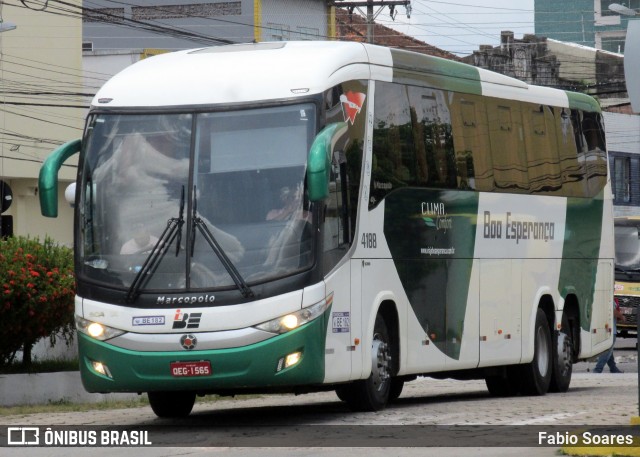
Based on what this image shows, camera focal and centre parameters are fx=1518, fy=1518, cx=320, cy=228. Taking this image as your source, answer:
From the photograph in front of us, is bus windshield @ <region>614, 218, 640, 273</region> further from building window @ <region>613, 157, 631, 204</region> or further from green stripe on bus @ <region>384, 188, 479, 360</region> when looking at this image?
building window @ <region>613, 157, 631, 204</region>

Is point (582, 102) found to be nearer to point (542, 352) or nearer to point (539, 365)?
point (542, 352)

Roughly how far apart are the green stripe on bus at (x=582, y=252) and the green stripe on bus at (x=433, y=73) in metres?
3.23

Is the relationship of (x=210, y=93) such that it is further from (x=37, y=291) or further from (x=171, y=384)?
(x=37, y=291)

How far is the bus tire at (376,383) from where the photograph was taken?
50.2 feet

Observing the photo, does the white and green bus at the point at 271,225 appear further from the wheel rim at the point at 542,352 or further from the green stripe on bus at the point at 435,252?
the wheel rim at the point at 542,352

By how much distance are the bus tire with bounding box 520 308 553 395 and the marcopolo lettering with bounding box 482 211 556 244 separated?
3.35ft

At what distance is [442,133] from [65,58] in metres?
31.9

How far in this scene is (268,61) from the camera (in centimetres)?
1473

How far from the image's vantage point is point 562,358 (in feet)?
68.6

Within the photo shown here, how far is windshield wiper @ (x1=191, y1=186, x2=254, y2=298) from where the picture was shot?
44.6 ft

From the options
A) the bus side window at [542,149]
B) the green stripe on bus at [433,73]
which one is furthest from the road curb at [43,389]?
the bus side window at [542,149]

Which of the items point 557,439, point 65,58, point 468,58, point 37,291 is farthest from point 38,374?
point 468,58

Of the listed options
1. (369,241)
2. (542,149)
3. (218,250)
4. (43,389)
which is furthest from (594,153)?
(218,250)

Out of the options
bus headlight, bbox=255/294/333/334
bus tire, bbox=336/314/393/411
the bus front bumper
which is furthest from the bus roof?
bus tire, bbox=336/314/393/411
